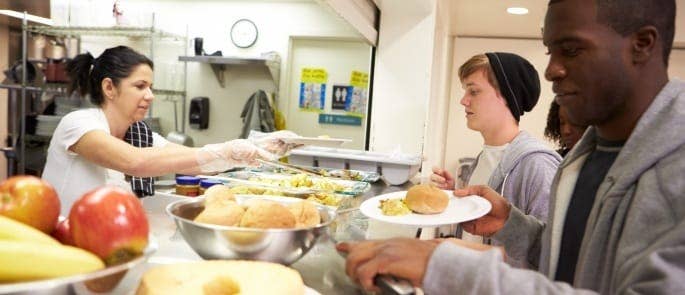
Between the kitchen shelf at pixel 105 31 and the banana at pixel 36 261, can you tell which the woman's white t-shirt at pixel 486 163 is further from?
the kitchen shelf at pixel 105 31

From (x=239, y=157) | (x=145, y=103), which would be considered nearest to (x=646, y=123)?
(x=239, y=157)

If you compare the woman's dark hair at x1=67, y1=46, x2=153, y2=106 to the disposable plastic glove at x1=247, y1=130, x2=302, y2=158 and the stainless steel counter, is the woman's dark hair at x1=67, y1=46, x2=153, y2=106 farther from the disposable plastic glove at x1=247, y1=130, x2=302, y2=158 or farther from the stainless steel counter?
the stainless steel counter

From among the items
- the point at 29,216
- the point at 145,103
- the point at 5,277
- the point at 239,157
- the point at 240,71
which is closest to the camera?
the point at 5,277

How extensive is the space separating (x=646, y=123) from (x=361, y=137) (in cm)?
444

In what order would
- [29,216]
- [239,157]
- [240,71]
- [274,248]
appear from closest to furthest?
[29,216], [274,248], [239,157], [240,71]

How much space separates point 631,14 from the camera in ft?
3.25

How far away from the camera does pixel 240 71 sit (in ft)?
17.5

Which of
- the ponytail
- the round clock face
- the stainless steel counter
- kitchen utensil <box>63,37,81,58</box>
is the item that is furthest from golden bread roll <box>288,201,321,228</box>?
kitchen utensil <box>63,37,81,58</box>

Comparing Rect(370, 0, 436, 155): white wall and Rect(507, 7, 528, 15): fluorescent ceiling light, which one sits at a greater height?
Rect(507, 7, 528, 15): fluorescent ceiling light

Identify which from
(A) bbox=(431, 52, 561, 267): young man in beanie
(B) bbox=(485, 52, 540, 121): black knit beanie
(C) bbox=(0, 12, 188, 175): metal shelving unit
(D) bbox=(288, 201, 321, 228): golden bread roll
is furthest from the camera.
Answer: (C) bbox=(0, 12, 188, 175): metal shelving unit

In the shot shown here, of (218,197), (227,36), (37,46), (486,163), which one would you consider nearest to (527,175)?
(486,163)

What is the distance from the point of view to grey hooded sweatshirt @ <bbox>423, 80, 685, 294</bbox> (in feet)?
2.64

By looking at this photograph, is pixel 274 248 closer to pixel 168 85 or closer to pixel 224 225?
pixel 224 225

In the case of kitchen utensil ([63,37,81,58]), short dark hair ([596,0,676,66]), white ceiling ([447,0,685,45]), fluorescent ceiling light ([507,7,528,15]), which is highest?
white ceiling ([447,0,685,45])
